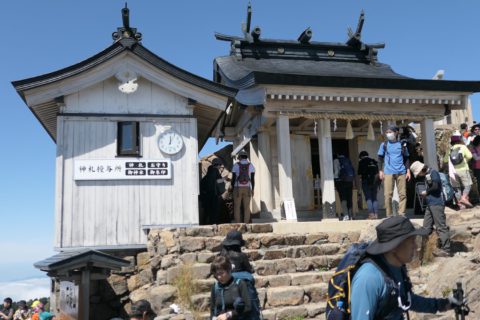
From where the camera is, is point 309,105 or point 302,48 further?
point 302,48

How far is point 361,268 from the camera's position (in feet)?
9.37

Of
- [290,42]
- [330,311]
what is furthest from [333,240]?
[290,42]

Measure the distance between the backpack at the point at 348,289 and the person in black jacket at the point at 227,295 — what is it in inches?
63.4

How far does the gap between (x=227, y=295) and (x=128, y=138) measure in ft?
24.0

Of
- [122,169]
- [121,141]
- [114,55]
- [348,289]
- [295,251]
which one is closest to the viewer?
[348,289]

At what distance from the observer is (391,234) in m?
2.96

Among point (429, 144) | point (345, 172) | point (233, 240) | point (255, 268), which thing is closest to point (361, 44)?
point (429, 144)

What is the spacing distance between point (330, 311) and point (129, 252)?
8495 mm

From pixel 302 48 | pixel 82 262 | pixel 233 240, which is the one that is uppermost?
pixel 302 48

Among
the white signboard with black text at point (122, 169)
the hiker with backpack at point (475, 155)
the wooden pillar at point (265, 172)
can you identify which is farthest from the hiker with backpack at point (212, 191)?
the hiker with backpack at point (475, 155)

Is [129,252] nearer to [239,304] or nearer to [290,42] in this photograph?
[239,304]

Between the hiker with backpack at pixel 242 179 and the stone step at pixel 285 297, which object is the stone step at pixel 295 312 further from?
the hiker with backpack at pixel 242 179

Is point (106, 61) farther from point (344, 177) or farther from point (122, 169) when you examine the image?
point (344, 177)

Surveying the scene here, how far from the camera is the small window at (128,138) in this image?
430 inches
